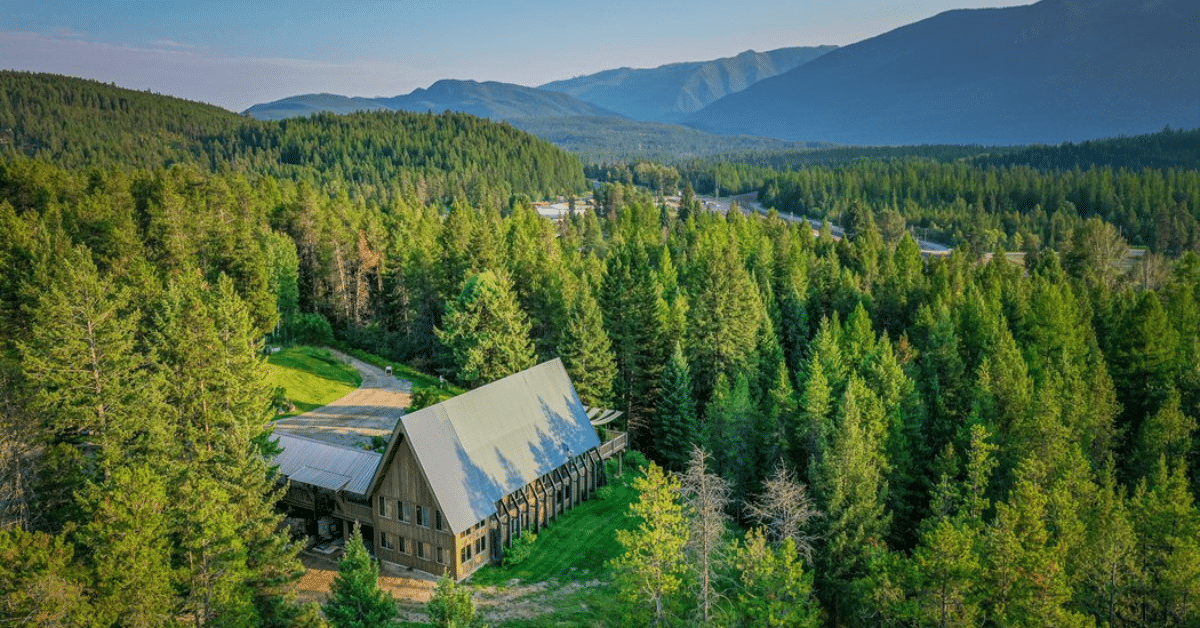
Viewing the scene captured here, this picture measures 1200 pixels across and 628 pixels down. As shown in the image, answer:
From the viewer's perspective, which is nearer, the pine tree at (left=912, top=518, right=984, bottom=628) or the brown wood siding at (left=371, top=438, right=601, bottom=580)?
the pine tree at (left=912, top=518, right=984, bottom=628)

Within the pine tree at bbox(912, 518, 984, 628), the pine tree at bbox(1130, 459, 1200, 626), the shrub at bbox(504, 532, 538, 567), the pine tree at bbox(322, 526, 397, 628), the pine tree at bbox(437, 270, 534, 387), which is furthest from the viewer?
the pine tree at bbox(437, 270, 534, 387)

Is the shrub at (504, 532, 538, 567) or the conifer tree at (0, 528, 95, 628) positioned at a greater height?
the conifer tree at (0, 528, 95, 628)

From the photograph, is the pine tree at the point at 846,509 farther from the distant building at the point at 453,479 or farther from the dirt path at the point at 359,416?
the dirt path at the point at 359,416

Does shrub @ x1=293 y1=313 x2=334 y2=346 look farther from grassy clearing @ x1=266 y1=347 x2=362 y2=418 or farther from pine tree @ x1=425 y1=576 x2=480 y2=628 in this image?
pine tree @ x1=425 y1=576 x2=480 y2=628

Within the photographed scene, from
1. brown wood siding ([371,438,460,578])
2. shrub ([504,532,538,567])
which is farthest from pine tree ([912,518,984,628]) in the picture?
brown wood siding ([371,438,460,578])

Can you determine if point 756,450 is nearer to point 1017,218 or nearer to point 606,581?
point 606,581

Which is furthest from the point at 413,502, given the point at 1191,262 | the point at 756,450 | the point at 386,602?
the point at 1191,262
